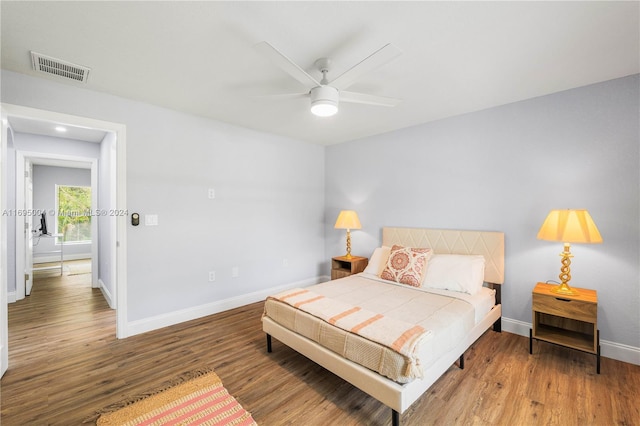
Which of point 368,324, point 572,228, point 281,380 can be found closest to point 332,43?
point 368,324

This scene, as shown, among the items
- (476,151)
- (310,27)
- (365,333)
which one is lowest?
(365,333)

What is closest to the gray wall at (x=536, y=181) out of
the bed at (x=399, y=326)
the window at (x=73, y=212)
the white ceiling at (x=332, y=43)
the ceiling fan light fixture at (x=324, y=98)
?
the bed at (x=399, y=326)

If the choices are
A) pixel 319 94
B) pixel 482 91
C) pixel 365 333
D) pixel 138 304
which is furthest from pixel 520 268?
pixel 138 304

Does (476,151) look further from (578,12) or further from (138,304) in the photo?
(138,304)

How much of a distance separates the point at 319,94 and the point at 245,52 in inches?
26.2

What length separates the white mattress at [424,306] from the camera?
6.53ft

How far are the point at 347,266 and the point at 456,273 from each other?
1.89 metres

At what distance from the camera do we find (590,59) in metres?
2.23

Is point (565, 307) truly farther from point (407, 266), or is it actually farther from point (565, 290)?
point (407, 266)

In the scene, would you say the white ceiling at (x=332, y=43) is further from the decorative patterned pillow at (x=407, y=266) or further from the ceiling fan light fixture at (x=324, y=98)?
the decorative patterned pillow at (x=407, y=266)

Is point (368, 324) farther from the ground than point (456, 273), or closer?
closer

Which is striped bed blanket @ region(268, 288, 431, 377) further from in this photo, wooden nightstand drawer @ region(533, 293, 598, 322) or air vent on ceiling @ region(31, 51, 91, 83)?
air vent on ceiling @ region(31, 51, 91, 83)

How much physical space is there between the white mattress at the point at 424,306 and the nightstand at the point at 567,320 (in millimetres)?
439

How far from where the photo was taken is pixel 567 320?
109 inches
